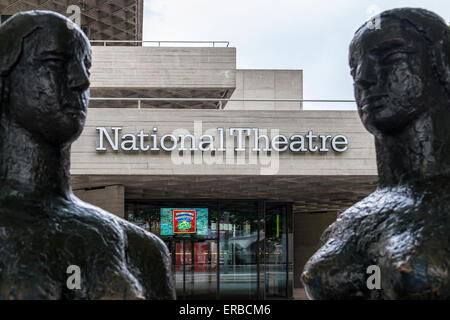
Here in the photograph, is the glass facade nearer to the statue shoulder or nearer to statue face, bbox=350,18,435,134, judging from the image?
the statue shoulder

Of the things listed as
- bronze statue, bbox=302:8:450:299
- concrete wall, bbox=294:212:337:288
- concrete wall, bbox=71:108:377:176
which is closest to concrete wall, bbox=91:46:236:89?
concrete wall, bbox=71:108:377:176

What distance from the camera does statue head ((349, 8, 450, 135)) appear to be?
246cm

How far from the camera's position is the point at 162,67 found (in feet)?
60.5

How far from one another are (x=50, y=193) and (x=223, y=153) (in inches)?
456

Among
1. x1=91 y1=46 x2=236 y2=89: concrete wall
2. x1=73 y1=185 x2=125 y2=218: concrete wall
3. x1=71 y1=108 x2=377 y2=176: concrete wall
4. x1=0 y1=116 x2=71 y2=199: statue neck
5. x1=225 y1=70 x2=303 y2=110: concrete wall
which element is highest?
x1=225 y1=70 x2=303 y2=110: concrete wall

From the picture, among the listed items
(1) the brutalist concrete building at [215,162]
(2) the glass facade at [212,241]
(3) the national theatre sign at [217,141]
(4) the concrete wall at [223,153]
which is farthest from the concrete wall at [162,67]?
(3) the national theatre sign at [217,141]

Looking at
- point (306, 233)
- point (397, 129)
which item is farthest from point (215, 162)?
point (306, 233)

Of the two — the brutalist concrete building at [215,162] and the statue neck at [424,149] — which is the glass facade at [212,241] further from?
the statue neck at [424,149]

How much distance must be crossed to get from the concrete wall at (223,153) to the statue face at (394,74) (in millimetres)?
11157

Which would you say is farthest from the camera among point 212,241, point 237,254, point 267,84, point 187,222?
point 267,84

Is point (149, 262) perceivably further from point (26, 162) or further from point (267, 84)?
point (267, 84)

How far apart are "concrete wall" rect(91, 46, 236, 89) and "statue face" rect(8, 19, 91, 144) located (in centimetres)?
1568
